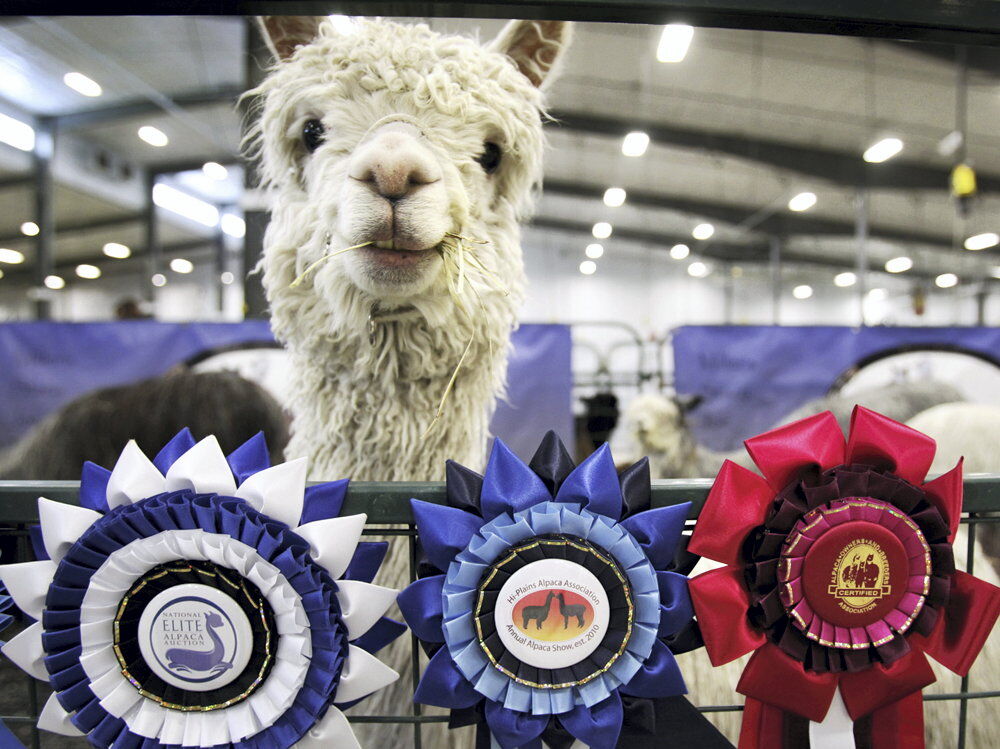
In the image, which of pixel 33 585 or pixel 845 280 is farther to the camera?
pixel 845 280

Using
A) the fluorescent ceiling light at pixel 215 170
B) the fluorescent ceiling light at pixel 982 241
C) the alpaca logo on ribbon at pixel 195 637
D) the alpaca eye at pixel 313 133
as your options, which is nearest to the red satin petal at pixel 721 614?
the alpaca logo on ribbon at pixel 195 637

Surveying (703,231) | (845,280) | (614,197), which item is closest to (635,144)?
(614,197)

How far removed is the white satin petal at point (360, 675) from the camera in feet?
1.45

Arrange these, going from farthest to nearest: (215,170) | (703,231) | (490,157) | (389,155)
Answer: (703,231), (215,170), (490,157), (389,155)

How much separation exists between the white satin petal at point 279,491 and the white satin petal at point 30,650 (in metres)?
0.21

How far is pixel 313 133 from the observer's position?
2.10ft

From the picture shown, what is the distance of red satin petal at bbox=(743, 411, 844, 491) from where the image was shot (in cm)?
45

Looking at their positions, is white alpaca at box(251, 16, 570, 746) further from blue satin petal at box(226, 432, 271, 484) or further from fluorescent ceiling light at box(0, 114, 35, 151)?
fluorescent ceiling light at box(0, 114, 35, 151)

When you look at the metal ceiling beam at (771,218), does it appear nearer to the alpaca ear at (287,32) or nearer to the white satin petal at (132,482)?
the alpaca ear at (287,32)

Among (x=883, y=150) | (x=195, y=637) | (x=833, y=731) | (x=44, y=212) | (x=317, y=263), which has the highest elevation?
(x=883, y=150)

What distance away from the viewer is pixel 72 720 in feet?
1.47

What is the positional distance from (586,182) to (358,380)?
57 cm

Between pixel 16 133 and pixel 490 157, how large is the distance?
87 centimetres

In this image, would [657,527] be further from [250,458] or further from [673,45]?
[673,45]
